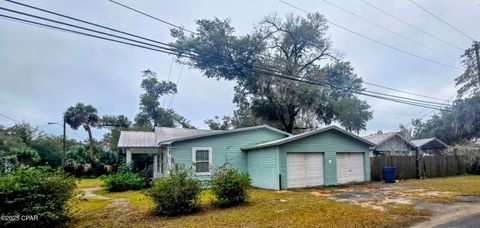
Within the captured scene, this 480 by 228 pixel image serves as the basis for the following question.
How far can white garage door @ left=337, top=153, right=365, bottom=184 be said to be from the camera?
17469 mm

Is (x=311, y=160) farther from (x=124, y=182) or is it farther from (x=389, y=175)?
(x=124, y=182)

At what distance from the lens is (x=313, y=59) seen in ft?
92.5

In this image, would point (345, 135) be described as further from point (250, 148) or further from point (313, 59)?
point (313, 59)

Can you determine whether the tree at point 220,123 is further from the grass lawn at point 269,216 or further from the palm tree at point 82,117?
the grass lawn at point 269,216

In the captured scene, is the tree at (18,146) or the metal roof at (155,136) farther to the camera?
the tree at (18,146)

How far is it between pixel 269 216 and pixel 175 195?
282cm

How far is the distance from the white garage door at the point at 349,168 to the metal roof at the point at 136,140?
1124 cm

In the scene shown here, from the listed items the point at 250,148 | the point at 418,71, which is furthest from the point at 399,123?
the point at 250,148

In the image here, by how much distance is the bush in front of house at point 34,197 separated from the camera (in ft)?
25.0

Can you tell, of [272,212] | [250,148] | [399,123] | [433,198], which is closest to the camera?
[272,212]

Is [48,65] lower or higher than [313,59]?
lower

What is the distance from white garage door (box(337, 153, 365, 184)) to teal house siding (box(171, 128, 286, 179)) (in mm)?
4393

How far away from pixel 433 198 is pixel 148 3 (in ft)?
38.0

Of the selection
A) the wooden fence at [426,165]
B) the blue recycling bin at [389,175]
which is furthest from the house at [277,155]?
the wooden fence at [426,165]
